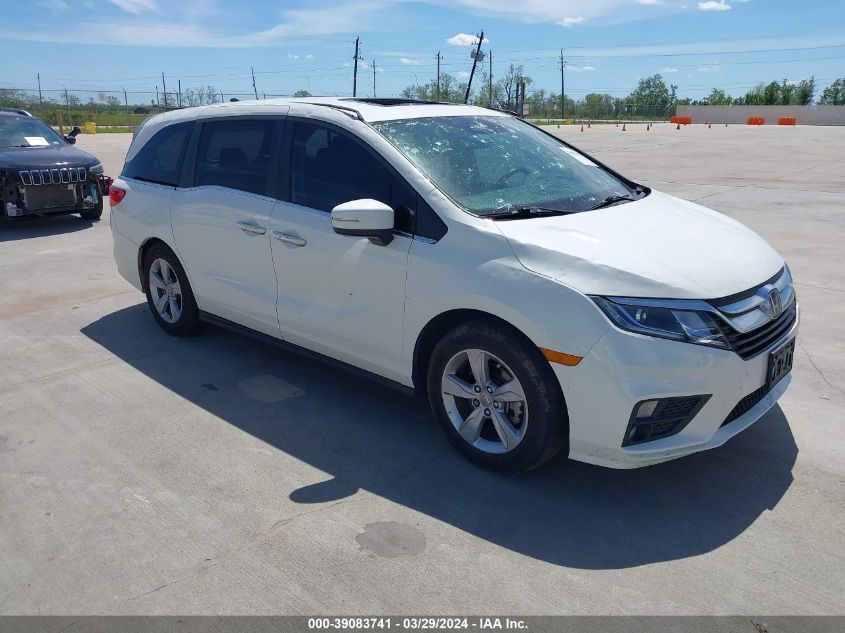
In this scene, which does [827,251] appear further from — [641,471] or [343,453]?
[343,453]

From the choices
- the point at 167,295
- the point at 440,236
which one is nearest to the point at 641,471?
the point at 440,236

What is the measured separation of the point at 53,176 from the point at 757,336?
31.5 ft

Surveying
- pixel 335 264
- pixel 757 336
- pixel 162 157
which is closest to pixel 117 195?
pixel 162 157

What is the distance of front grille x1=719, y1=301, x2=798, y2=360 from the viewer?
3.12 m

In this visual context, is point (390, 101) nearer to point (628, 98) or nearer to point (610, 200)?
point (610, 200)

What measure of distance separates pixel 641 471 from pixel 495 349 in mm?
1017

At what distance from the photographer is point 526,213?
368 cm

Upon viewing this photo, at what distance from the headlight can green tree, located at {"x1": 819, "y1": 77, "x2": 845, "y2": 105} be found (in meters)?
126

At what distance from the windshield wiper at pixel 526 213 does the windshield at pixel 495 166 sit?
0.03 m

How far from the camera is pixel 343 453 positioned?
152 inches

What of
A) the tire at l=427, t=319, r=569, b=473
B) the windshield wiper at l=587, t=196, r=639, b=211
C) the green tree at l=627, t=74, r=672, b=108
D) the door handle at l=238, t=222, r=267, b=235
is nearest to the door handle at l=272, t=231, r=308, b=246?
the door handle at l=238, t=222, r=267, b=235

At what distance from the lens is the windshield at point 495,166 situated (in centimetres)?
380

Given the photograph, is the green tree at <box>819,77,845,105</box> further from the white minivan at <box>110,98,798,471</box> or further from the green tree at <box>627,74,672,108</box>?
the white minivan at <box>110,98,798,471</box>

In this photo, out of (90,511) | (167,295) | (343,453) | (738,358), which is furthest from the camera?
(167,295)
